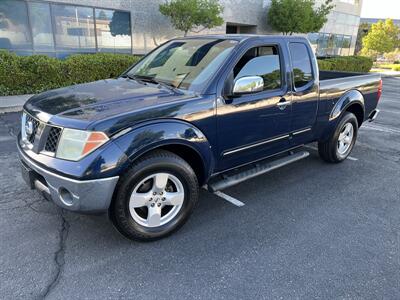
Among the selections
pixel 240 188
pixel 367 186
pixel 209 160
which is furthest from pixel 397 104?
pixel 209 160

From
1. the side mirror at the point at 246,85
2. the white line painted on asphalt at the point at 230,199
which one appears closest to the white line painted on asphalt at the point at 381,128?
the white line painted on asphalt at the point at 230,199

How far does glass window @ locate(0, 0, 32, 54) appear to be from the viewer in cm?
1020

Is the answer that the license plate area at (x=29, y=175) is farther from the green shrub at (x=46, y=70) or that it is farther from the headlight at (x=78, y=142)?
the green shrub at (x=46, y=70)

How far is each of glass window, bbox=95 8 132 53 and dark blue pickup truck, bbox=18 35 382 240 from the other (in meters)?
9.35

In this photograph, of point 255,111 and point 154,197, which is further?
point 255,111

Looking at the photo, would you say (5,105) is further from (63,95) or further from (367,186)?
(367,186)

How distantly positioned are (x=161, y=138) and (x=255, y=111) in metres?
1.22

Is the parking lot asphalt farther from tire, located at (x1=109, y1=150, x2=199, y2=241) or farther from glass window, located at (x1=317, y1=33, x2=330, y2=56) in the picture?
glass window, located at (x1=317, y1=33, x2=330, y2=56)

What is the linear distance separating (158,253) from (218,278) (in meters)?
0.60

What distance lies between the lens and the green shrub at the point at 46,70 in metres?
9.12

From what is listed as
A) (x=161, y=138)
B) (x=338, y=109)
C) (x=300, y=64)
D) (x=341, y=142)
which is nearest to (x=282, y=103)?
(x=300, y=64)

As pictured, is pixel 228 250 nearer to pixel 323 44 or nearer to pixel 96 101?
pixel 96 101

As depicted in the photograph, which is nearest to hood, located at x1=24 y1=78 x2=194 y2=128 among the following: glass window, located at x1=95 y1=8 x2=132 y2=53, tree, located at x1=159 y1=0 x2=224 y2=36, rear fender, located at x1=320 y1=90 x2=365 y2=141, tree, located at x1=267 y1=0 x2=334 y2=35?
rear fender, located at x1=320 y1=90 x2=365 y2=141

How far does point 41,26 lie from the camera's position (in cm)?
1094
